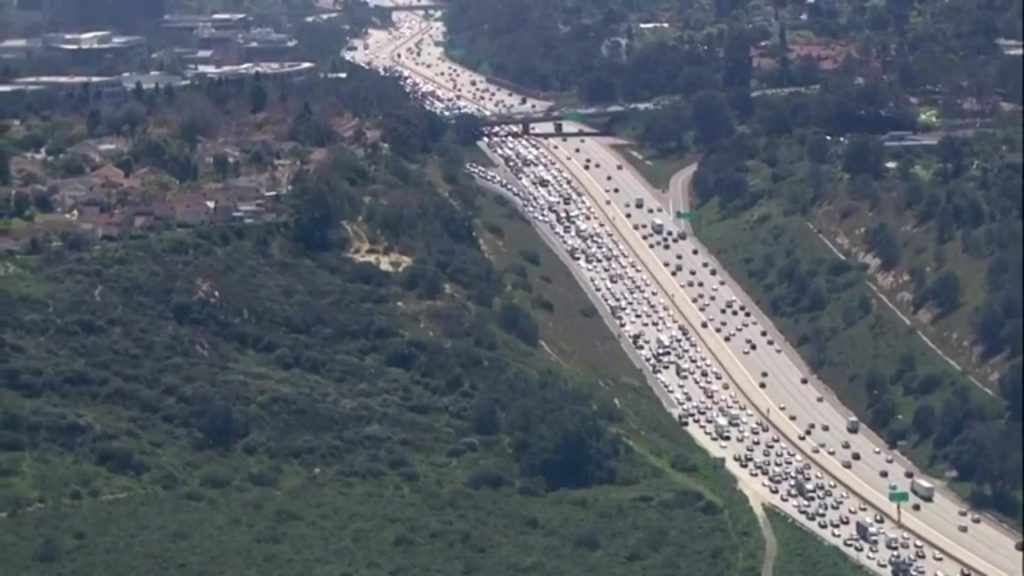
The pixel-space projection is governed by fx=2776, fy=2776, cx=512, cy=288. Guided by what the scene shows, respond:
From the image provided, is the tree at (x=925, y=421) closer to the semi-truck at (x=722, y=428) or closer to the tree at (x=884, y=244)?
the semi-truck at (x=722, y=428)

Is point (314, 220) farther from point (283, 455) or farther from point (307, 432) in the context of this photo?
point (283, 455)

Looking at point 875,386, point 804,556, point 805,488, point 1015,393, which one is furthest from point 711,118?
point 1015,393

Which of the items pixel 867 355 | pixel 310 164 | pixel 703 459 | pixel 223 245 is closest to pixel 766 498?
pixel 703 459

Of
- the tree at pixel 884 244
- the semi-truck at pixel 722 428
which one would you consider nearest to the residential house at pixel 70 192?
the semi-truck at pixel 722 428

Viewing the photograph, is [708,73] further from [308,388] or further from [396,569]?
[396,569]

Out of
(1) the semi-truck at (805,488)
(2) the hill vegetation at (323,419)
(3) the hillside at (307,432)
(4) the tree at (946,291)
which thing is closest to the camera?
(3) the hillside at (307,432)

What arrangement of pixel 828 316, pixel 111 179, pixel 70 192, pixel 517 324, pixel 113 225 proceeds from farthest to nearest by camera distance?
pixel 111 179 → pixel 70 192 → pixel 828 316 → pixel 113 225 → pixel 517 324
